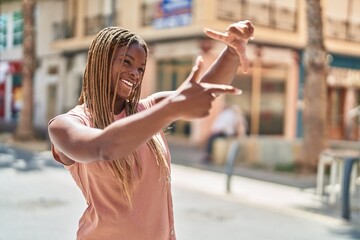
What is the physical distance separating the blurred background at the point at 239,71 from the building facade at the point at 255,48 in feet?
0.13

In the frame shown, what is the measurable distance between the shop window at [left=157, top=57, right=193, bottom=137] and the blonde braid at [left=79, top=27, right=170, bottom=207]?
16.6 meters

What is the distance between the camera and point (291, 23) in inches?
773

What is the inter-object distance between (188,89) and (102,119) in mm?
465

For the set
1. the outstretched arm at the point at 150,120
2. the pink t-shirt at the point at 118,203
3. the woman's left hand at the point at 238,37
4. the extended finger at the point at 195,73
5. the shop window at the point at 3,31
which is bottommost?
the shop window at the point at 3,31

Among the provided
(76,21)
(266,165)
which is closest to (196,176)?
(266,165)

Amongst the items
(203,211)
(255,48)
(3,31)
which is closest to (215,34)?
(203,211)

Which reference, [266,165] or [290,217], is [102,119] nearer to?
[290,217]

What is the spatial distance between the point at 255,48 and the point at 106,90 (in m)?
17.6

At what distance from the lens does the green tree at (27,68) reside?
17.1 metres

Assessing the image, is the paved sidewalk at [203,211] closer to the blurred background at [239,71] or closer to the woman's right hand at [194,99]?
the blurred background at [239,71]

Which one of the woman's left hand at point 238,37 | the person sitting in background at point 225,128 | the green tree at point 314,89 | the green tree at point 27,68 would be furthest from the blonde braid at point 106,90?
the green tree at point 27,68

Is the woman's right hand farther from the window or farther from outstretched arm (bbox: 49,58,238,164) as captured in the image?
the window

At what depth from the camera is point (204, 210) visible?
737cm

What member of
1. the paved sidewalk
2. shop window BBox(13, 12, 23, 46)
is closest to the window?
the paved sidewalk
